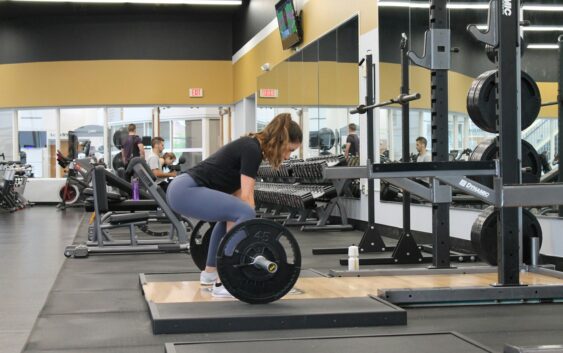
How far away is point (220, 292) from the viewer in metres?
3.94

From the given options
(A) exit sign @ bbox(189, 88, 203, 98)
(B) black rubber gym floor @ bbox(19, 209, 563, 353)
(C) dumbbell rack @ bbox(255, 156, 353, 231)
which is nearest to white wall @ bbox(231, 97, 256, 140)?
(A) exit sign @ bbox(189, 88, 203, 98)

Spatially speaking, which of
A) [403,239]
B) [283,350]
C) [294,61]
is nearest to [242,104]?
[294,61]

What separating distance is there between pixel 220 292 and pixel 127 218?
295 centimetres

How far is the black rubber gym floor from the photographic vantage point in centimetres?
312

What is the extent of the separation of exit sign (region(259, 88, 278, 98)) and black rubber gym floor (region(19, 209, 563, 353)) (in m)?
7.49

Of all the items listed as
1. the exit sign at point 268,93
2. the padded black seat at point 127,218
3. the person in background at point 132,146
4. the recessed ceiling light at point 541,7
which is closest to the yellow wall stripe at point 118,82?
the exit sign at point 268,93

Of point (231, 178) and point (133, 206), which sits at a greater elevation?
point (231, 178)

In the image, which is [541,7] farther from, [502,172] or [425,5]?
[502,172]

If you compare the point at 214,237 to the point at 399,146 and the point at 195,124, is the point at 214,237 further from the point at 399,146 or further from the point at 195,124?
the point at 195,124

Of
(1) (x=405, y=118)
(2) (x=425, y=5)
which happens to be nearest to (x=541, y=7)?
(1) (x=405, y=118)

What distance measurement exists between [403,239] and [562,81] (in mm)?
1641

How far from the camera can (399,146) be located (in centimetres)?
779

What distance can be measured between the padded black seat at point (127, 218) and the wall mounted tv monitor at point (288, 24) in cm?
493

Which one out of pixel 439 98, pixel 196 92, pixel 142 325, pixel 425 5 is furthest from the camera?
pixel 196 92
